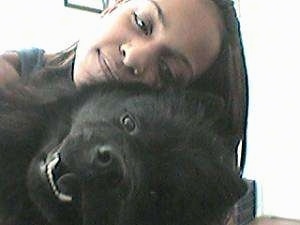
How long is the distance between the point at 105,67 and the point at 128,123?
159 mm

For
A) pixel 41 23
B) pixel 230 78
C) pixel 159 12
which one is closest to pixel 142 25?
pixel 159 12

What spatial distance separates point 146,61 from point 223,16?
0.45 feet

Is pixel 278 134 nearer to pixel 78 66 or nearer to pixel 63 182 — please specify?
pixel 78 66

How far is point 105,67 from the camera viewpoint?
66 centimetres

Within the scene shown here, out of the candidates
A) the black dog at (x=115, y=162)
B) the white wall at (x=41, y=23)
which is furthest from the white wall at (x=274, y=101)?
the black dog at (x=115, y=162)

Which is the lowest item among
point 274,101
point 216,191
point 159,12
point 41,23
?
point 274,101

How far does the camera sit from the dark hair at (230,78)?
2.11 ft

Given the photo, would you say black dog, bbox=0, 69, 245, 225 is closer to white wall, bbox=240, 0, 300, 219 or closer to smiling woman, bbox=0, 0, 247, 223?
smiling woman, bbox=0, 0, 247, 223

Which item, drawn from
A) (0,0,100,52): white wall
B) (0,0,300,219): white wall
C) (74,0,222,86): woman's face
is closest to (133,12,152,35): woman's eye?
(74,0,222,86): woman's face

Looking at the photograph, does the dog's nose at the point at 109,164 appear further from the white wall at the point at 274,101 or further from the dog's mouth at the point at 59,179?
the white wall at the point at 274,101

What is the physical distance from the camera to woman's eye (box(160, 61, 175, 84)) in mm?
636

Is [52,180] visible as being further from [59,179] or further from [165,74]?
[165,74]

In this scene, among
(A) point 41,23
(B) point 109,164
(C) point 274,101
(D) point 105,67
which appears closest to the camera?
(B) point 109,164

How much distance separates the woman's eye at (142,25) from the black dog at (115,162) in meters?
0.14
